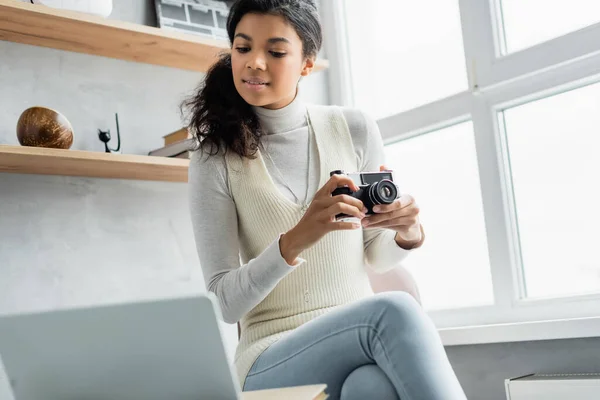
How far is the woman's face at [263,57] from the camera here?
143 cm

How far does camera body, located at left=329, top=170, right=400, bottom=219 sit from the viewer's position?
47.6 inches

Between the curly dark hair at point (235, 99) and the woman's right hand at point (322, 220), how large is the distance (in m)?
0.30

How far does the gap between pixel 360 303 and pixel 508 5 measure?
1316 mm

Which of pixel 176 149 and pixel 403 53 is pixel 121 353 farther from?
pixel 403 53

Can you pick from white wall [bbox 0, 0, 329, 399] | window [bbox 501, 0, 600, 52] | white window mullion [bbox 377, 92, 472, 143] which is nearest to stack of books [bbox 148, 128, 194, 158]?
white wall [bbox 0, 0, 329, 399]

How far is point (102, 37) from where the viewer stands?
193 cm

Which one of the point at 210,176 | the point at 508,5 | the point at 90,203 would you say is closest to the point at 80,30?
the point at 90,203

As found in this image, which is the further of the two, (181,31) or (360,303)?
(181,31)

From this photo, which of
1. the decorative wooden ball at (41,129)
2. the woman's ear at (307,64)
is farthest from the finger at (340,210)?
the decorative wooden ball at (41,129)

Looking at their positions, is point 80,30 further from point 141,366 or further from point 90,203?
point 141,366

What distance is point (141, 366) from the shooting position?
0.74 metres

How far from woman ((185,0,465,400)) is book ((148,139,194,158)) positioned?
14.9 inches

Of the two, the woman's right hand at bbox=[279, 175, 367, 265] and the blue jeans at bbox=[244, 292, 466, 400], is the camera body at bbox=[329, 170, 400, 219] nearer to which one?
the woman's right hand at bbox=[279, 175, 367, 265]

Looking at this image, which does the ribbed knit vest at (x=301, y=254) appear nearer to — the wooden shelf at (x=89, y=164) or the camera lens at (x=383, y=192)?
the camera lens at (x=383, y=192)
